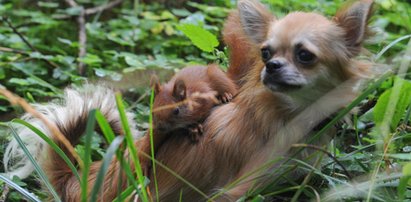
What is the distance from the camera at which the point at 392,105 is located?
13.5ft

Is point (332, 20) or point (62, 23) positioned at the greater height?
point (332, 20)

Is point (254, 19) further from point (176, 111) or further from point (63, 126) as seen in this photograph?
point (63, 126)

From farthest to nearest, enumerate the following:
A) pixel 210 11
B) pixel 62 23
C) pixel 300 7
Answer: pixel 62 23 < pixel 210 11 < pixel 300 7

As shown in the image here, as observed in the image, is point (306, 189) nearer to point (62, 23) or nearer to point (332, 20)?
point (332, 20)

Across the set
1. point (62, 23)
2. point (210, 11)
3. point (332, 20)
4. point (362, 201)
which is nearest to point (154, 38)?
point (210, 11)

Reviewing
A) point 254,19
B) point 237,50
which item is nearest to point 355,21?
point 254,19

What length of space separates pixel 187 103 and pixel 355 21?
1.24m

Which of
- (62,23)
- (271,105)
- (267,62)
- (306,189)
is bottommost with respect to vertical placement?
(62,23)

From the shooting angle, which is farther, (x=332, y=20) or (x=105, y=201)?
(x=105, y=201)

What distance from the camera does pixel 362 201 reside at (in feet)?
13.4

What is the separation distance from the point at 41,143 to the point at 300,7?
3246 mm

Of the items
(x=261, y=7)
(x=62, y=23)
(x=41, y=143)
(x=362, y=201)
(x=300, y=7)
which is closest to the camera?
(x=362, y=201)

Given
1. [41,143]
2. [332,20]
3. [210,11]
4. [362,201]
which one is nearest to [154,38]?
[210,11]

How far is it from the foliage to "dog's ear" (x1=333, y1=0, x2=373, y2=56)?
3.7 inches
